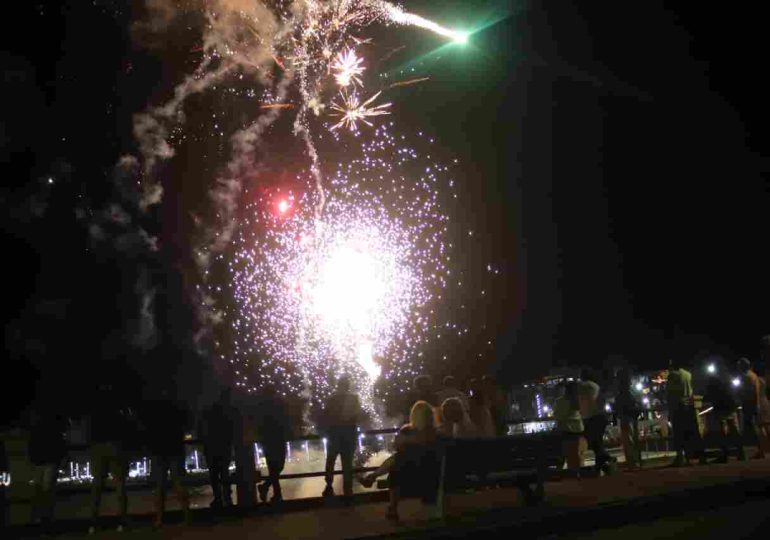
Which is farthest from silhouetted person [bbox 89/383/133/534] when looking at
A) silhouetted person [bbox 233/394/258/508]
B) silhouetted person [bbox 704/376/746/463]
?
silhouetted person [bbox 704/376/746/463]

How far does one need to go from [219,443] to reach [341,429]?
174cm

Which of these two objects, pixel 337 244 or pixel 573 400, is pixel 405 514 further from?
pixel 337 244

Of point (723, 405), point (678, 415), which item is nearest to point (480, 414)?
point (678, 415)

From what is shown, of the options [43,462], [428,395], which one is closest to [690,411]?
[428,395]

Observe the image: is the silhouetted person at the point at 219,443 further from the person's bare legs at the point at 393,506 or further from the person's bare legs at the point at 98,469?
the person's bare legs at the point at 393,506

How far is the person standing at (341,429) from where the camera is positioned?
484 inches

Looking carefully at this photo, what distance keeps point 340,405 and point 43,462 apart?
156 inches

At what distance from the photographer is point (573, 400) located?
44.1 feet

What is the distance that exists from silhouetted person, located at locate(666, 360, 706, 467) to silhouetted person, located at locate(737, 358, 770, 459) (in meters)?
0.90

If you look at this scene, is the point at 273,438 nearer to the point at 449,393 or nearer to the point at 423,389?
the point at 423,389

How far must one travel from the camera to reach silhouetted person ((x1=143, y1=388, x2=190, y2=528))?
1067 cm

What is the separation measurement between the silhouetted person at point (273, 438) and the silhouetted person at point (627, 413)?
572 cm

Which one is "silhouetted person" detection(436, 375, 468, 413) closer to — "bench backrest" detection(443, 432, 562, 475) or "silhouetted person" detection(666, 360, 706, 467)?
"bench backrest" detection(443, 432, 562, 475)

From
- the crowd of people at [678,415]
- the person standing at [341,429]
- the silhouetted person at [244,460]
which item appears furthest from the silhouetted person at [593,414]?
the silhouetted person at [244,460]
